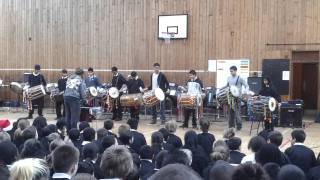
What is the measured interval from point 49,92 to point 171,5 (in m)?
5.92

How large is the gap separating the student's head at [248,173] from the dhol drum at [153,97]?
11888 millimetres

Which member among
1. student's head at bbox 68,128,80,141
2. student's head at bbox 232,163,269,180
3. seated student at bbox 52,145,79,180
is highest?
student's head at bbox 232,163,269,180

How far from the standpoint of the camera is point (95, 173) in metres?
5.38

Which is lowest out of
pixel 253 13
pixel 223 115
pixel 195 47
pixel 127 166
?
pixel 223 115

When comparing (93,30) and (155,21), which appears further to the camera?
(93,30)

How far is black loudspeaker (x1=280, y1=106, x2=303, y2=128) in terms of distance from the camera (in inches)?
580

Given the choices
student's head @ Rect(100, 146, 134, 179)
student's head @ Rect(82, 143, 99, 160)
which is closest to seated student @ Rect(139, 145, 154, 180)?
student's head @ Rect(82, 143, 99, 160)

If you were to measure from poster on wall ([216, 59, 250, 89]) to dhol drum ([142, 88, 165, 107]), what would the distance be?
11.6ft

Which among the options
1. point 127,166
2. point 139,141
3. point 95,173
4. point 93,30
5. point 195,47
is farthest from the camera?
point 93,30

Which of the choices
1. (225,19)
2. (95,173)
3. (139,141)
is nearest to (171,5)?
(225,19)

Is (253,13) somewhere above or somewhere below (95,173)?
above

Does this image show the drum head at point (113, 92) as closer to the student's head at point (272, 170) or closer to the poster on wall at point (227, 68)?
the poster on wall at point (227, 68)

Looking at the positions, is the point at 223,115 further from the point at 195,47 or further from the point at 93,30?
the point at 93,30

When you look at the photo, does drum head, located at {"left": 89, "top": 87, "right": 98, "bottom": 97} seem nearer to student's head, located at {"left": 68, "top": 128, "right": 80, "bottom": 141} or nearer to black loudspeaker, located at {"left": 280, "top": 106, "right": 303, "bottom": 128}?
black loudspeaker, located at {"left": 280, "top": 106, "right": 303, "bottom": 128}
